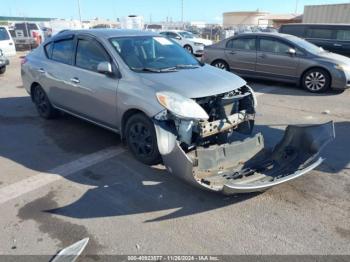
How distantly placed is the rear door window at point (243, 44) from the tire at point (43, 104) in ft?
20.7

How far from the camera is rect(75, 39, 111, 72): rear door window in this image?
4.63 meters

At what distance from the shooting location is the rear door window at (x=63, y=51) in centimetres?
525

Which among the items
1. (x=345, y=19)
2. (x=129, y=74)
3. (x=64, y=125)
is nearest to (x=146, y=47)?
(x=129, y=74)

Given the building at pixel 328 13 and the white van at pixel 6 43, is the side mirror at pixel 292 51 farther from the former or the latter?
the building at pixel 328 13

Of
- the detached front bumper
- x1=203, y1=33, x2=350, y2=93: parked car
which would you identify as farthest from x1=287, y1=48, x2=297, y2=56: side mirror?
the detached front bumper

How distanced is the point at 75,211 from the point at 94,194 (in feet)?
1.18

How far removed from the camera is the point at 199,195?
3.63m

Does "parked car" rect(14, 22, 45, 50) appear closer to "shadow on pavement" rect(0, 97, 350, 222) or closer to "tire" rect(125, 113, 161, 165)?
"shadow on pavement" rect(0, 97, 350, 222)

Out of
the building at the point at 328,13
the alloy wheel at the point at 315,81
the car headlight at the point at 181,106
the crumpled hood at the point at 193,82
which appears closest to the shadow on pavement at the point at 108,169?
the car headlight at the point at 181,106

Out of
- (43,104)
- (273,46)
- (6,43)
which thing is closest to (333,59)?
(273,46)

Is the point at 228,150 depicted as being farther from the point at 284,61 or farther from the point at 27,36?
the point at 27,36

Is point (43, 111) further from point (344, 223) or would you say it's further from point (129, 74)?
point (344, 223)

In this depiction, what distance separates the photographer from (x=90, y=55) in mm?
4859

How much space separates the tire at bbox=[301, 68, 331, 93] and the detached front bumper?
5.27 m
